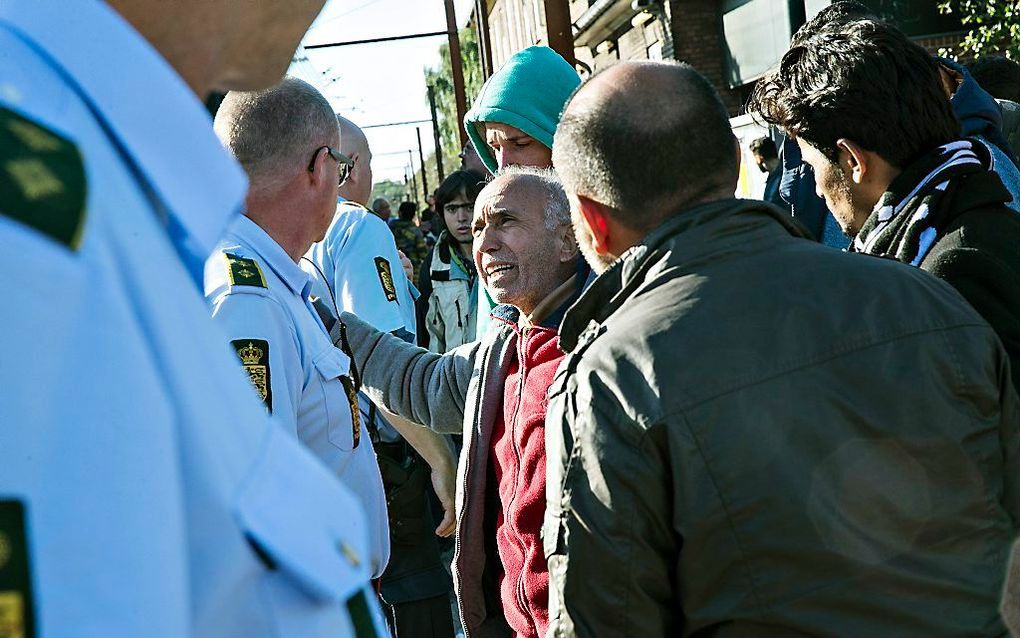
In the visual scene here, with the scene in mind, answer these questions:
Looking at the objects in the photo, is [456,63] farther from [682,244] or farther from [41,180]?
[41,180]

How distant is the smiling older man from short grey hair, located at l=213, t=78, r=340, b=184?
0.64 m

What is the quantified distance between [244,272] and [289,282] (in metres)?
0.21

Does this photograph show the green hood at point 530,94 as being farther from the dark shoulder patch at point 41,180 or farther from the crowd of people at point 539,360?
the dark shoulder patch at point 41,180

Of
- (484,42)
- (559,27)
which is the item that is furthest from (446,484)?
(484,42)

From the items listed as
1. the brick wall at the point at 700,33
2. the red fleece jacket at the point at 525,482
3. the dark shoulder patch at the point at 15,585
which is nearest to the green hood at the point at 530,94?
the red fleece jacket at the point at 525,482

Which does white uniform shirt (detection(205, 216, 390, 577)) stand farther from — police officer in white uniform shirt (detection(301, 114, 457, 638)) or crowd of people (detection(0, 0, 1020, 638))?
police officer in white uniform shirt (detection(301, 114, 457, 638))

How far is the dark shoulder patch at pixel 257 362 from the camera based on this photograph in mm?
2240

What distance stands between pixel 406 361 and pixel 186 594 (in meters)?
2.79

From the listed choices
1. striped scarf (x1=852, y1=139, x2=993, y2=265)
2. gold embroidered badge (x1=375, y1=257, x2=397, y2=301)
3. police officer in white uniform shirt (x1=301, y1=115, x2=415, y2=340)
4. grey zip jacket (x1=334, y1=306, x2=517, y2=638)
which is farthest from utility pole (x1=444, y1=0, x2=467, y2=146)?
striped scarf (x1=852, y1=139, x2=993, y2=265)

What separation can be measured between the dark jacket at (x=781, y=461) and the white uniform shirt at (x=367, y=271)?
114 inches

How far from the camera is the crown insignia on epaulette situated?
2250mm

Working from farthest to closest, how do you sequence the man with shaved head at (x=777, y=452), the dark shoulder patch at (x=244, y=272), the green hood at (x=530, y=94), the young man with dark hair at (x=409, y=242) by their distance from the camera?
the young man with dark hair at (x=409, y=242) → the green hood at (x=530, y=94) → the dark shoulder patch at (x=244, y=272) → the man with shaved head at (x=777, y=452)

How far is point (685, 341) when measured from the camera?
6.05 ft

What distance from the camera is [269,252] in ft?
8.48
